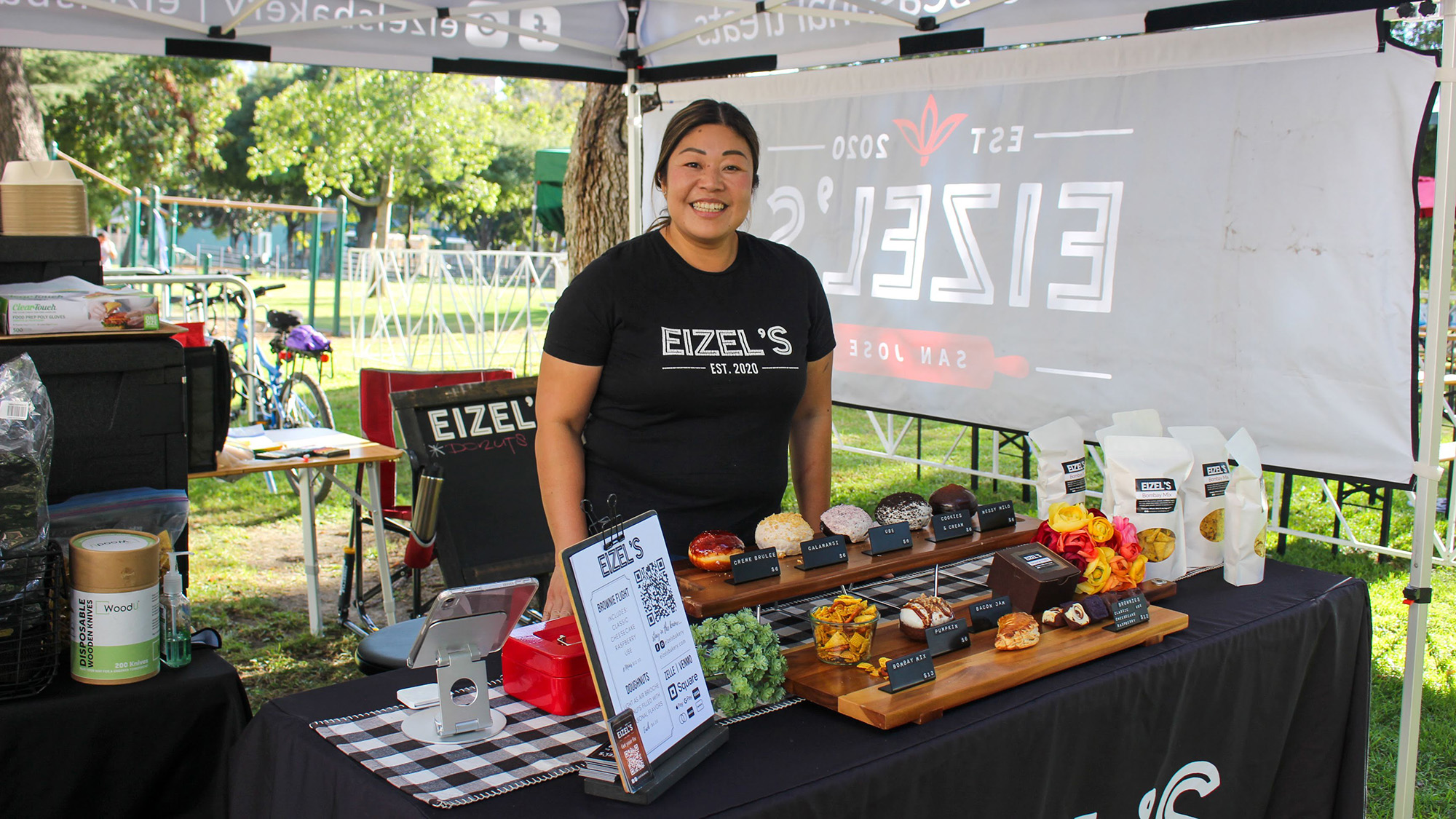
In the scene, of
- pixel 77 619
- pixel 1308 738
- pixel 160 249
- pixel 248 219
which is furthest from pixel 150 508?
pixel 248 219

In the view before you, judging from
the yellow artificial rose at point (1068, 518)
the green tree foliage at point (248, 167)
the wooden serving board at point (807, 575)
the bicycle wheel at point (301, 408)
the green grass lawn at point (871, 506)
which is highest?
the green tree foliage at point (248, 167)

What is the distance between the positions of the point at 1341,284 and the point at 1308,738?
1089 mm

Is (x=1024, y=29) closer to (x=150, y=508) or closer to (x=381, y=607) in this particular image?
(x=150, y=508)

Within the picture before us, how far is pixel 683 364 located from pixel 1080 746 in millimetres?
859

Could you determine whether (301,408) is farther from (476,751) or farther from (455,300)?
(476,751)

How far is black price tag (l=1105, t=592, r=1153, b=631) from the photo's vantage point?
1721 mm

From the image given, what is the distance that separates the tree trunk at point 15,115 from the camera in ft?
27.1

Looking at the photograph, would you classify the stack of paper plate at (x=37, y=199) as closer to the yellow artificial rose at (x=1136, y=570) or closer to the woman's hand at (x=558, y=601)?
the woman's hand at (x=558, y=601)

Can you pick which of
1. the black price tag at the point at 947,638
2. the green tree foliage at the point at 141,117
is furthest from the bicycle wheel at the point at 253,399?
the green tree foliage at the point at 141,117

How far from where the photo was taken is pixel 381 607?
4.61m

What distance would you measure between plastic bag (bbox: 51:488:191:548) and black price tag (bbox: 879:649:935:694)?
49.3 inches

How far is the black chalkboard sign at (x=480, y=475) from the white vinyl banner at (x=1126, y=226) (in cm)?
115

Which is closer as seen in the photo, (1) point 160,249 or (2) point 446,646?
(2) point 446,646

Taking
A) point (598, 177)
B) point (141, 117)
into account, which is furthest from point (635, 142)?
point (141, 117)
